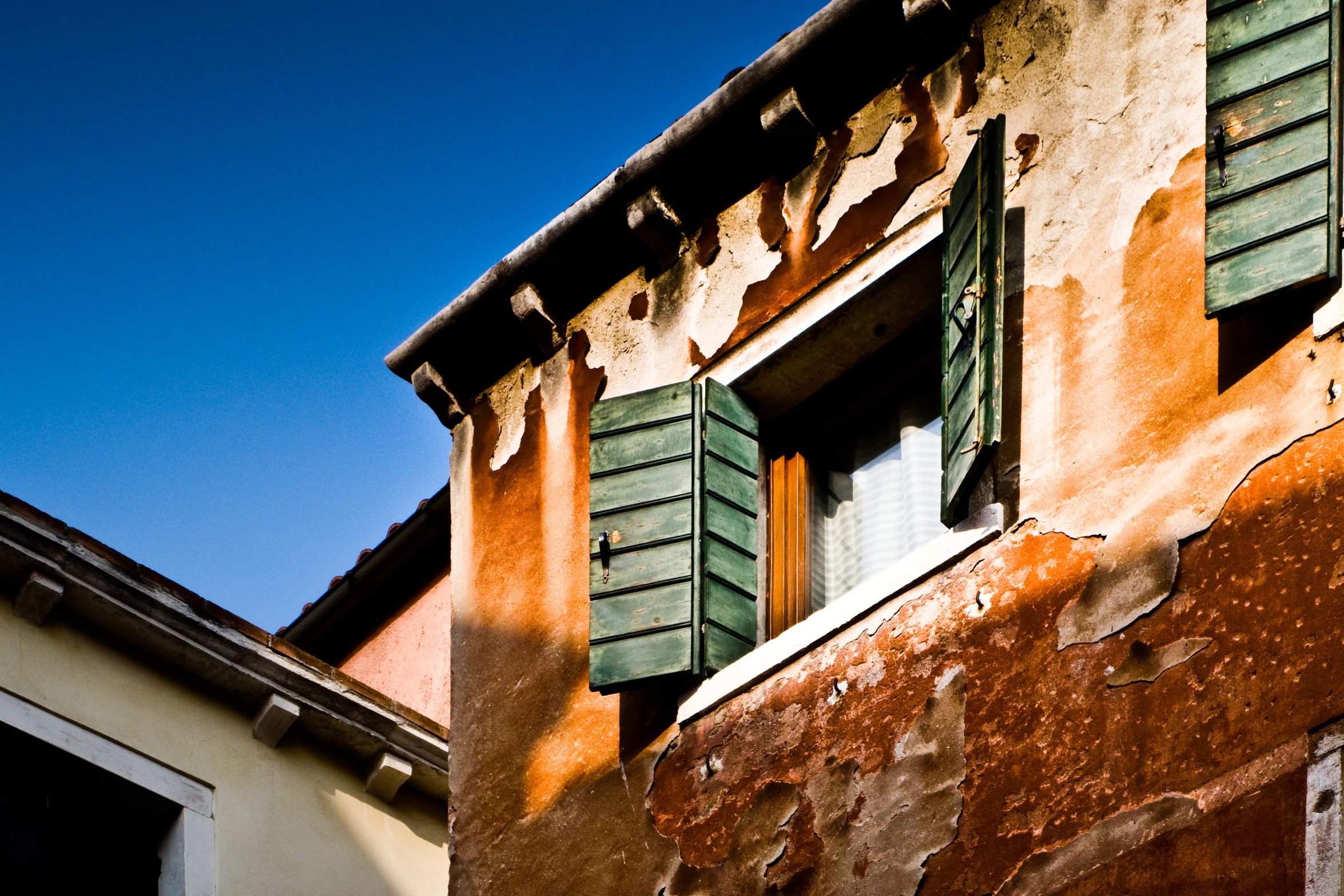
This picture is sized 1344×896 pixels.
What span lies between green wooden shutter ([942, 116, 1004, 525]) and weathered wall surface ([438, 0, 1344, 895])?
158 mm

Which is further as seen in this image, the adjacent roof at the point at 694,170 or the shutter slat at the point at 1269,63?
the adjacent roof at the point at 694,170

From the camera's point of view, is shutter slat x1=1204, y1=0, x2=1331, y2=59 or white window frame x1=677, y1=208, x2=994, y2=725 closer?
shutter slat x1=1204, y1=0, x2=1331, y2=59

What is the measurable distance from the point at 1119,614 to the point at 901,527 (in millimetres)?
1465

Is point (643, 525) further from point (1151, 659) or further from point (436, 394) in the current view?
point (1151, 659)

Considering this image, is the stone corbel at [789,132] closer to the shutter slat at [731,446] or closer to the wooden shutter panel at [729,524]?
the wooden shutter panel at [729,524]

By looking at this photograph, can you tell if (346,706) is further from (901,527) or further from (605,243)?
(901,527)

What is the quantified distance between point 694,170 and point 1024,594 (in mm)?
2628

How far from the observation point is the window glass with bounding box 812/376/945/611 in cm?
710

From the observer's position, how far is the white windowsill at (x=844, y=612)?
636 centimetres

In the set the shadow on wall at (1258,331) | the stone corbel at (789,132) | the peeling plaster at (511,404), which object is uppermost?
the stone corbel at (789,132)

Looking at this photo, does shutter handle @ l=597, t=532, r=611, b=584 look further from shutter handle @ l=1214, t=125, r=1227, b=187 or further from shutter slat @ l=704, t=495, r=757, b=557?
shutter handle @ l=1214, t=125, r=1227, b=187

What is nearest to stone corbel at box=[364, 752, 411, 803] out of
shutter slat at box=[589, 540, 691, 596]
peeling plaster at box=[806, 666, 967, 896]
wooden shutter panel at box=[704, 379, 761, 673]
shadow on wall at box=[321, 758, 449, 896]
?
shadow on wall at box=[321, 758, 449, 896]

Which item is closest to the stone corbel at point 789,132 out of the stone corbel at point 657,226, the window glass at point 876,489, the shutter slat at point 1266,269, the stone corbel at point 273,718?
the stone corbel at point 657,226

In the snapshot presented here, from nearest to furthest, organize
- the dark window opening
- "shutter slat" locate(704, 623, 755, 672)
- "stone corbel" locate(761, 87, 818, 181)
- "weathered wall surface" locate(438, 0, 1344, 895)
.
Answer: "weathered wall surface" locate(438, 0, 1344, 895)
"shutter slat" locate(704, 623, 755, 672)
"stone corbel" locate(761, 87, 818, 181)
the dark window opening
